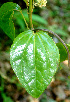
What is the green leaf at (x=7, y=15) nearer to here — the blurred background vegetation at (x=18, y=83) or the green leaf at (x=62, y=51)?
the green leaf at (x=62, y=51)

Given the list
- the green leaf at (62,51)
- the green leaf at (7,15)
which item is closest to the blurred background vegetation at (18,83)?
the green leaf at (62,51)

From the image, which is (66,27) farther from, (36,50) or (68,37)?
(36,50)

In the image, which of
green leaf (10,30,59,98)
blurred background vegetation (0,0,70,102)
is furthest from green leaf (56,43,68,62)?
blurred background vegetation (0,0,70,102)

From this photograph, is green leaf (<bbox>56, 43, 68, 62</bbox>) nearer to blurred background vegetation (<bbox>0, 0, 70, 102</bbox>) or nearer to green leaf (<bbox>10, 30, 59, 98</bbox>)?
green leaf (<bbox>10, 30, 59, 98</bbox>)

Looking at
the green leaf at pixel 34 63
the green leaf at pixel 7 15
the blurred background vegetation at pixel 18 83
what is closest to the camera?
the green leaf at pixel 34 63

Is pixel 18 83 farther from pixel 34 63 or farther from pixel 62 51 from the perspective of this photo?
pixel 34 63

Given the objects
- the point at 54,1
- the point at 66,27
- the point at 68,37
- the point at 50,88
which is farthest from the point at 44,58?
the point at 54,1

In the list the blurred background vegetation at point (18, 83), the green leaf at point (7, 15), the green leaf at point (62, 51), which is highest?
the green leaf at point (7, 15)

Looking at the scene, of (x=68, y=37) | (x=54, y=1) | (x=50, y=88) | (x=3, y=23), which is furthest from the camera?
(x=54, y=1)

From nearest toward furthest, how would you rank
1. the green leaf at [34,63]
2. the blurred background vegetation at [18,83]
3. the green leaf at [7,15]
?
1. the green leaf at [34,63]
2. the green leaf at [7,15]
3. the blurred background vegetation at [18,83]
